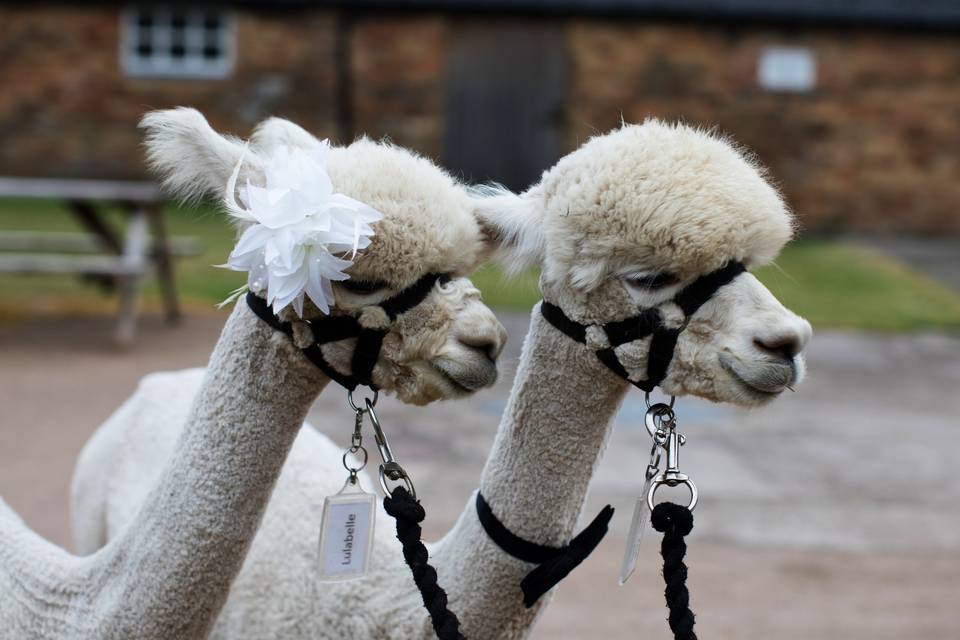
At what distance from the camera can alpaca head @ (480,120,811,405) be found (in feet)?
6.25

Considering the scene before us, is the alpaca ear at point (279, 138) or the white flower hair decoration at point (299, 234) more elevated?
the alpaca ear at point (279, 138)

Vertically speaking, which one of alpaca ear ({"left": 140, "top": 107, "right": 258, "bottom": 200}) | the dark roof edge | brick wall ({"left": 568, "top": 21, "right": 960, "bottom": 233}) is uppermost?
the dark roof edge

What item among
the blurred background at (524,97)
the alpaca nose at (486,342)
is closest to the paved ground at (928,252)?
the blurred background at (524,97)

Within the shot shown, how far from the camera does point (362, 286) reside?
2039 mm

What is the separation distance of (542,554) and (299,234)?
0.75 m

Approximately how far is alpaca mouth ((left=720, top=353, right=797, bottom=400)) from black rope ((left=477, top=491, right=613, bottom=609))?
0.41 meters

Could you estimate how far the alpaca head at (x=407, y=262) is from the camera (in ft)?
6.61

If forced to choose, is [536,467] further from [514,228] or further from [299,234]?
[299,234]

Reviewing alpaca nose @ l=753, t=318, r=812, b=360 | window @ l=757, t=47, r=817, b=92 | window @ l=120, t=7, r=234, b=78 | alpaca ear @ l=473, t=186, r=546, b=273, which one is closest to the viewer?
alpaca nose @ l=753, t=318, r=812, b=360

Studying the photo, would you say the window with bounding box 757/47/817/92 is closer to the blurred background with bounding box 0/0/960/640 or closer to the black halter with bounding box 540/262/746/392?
the blurred background with bounding box 0/0/960/640

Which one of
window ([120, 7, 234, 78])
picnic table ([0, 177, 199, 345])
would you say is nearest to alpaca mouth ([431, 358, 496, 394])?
picnic table ([0, 177, 199, 345])

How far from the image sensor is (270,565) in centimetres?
258

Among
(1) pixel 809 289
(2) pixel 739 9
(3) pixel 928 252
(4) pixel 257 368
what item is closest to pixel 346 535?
(4) pixel 257 368

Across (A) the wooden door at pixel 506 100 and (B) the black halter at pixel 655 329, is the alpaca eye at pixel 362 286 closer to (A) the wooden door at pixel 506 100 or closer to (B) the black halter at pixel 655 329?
(B) the black halter at pixel 655 329
